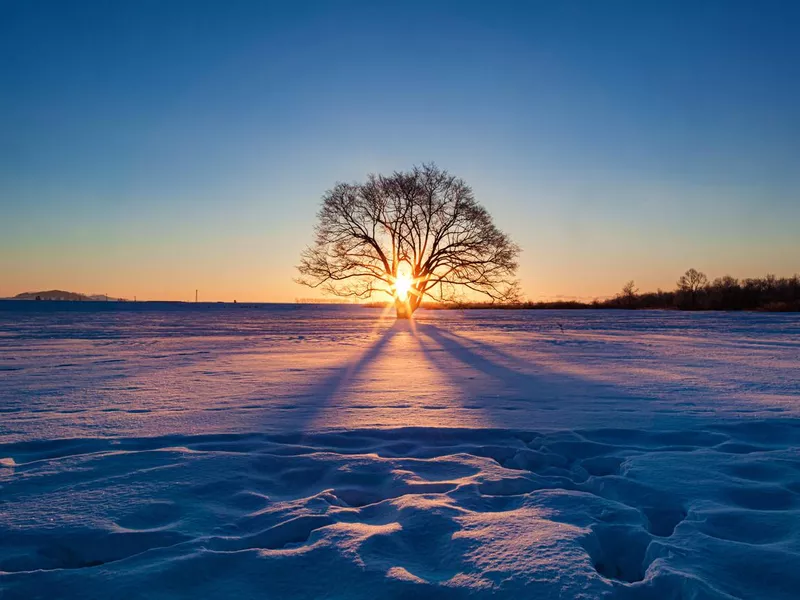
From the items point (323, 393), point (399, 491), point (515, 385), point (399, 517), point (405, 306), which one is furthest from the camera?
point (405, 306)

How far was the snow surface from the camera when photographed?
5.89 feet

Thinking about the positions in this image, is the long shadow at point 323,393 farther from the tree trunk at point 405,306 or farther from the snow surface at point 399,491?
the tree trunk at point 405,306

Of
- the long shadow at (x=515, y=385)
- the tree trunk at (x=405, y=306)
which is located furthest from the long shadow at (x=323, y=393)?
the tree trunk at (x=405, y=306)

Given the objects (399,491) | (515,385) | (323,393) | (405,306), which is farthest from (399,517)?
(405,306)

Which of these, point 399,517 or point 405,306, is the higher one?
point 405,306

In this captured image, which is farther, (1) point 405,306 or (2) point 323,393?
(1) point 405,306

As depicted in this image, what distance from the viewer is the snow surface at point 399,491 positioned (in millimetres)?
1794

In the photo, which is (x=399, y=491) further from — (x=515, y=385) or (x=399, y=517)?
(x=515, y=385)

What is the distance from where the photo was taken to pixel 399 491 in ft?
8.71

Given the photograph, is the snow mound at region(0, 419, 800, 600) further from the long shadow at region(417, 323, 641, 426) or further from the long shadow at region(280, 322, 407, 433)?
the long shadow at region(417, 323, 641, 426)

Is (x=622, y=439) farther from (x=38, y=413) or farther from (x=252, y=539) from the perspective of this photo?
(x=38, y=413)

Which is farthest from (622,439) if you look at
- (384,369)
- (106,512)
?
(384,369)

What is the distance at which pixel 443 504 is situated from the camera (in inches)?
94.4

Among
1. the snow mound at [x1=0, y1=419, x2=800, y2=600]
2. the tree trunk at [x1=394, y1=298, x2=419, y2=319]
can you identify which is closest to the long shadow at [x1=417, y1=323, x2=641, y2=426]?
the snow mound at [x1=0, y1=419, x2=800, y2=600]
